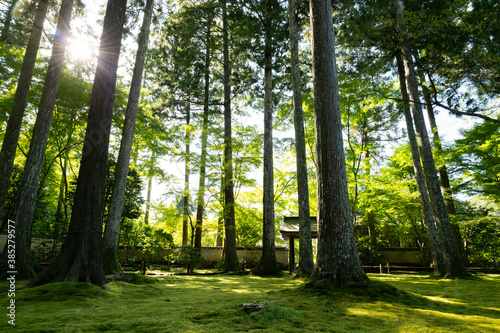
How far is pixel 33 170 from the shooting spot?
6738mm

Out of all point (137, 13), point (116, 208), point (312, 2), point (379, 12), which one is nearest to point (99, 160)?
point (116, 208)

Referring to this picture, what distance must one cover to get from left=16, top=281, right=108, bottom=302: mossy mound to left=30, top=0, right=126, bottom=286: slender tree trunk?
293 millimetres

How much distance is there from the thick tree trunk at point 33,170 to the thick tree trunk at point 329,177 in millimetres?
7137

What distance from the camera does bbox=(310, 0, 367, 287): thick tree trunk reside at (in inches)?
148

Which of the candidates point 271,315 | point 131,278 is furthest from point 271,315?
point 131,278

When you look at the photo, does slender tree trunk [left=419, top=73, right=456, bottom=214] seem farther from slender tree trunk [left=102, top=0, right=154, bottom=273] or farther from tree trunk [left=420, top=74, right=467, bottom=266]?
slender tree trunk [left=102, top=0, right=154, bottom=273]

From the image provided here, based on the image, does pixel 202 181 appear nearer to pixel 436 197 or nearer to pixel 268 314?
pixel 436 197

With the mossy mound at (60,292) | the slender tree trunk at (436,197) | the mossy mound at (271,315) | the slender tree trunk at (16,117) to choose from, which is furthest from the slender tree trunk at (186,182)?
the mossy mound at (271,315)

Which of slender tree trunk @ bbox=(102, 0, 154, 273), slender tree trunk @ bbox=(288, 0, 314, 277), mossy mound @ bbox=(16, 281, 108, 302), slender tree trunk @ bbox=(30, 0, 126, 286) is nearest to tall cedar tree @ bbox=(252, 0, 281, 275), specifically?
slender tree trunk @ bbox=(288, 0, 314, 277)

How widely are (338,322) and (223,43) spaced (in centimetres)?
1437

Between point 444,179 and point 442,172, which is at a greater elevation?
point 442,172

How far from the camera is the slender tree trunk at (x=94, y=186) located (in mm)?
4094

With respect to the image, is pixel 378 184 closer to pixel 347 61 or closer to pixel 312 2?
pixel 347 61

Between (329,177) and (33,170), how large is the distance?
7500mm
